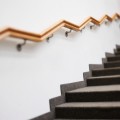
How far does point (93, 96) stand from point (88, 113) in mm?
372

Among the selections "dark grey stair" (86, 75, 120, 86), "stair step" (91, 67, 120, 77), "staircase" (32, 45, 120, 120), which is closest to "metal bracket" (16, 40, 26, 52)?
"staircase" (32, 45, 120, 120)

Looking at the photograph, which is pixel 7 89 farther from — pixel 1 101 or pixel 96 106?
pixel 96 106

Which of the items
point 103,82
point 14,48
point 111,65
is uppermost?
point 14,48

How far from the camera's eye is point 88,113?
2506 millimetres

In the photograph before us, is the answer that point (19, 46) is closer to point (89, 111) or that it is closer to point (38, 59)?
point (38, 59)

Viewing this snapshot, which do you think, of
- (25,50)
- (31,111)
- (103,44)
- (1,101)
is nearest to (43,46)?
(25,50)

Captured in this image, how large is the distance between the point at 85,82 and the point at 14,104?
174cm

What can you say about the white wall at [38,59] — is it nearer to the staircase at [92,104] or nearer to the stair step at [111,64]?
the staircase at [92,104]

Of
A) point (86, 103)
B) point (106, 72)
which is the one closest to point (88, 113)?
point (86, 103)

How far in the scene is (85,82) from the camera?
3.62m

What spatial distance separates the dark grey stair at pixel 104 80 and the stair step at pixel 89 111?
81 centimetres

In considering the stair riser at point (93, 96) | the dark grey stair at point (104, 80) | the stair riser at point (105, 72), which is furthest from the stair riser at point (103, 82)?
the stair riser at point (93, 96)

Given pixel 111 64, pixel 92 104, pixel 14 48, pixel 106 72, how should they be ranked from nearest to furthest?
pixel 14 48 < pixel 92 104 < pixel 106 72 < pixel 111 64

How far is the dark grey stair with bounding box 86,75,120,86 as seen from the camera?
3.33 metres
